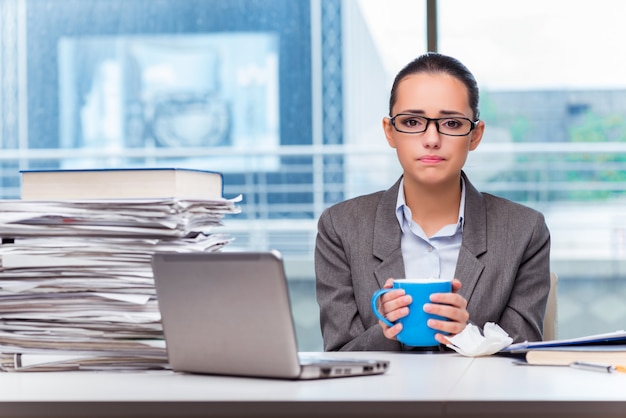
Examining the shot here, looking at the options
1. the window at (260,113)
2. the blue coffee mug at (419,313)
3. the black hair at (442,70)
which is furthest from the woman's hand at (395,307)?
the window at (260,113)

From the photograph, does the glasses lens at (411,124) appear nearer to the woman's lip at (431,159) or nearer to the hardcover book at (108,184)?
the woman's lip at (431,159)

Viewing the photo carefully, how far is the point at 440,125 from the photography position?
5.24ft

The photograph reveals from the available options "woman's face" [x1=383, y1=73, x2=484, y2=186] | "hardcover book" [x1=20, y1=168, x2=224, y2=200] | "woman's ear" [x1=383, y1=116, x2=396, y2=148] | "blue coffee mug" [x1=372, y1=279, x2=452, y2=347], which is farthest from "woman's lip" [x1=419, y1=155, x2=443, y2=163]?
"hardcover book" [x1=20, y1=168, x2=224, y2=200]

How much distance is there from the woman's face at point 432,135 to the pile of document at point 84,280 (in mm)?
487

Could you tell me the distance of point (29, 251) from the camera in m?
1.23

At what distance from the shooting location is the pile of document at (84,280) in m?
1.21

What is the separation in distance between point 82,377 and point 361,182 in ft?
10.2

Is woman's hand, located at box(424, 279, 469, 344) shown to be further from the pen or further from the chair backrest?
the chair backrest

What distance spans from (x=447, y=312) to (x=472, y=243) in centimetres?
38

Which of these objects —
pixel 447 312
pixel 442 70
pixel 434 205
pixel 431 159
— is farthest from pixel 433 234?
pixel 447 312

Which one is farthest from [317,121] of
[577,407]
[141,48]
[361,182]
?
[577,407]

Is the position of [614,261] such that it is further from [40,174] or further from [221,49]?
[40,174]

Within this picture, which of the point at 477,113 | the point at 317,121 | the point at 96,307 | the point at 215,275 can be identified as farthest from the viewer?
the point at 317,121

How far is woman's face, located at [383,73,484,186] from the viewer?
5.19ft
